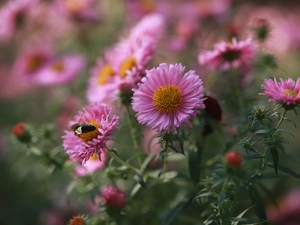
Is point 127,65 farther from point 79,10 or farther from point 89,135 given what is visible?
point 79,10

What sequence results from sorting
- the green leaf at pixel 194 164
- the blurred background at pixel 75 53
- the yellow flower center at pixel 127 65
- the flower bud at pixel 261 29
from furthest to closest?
the blurred background at pixel 75 53 → the flower bud at pixel 261 29 → the yellow flower center at pixel 127 65 → the green leaf at pixel 194 164

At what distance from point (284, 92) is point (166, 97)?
0.84 ft

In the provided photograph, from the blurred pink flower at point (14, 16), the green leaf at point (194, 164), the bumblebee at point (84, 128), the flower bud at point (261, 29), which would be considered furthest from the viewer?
the blurred pink flower at point (14, 16)

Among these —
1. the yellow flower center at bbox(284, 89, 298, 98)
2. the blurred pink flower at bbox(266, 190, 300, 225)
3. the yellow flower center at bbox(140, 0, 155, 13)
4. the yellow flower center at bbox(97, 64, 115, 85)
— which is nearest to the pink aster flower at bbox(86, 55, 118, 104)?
the yellow flower center at bbox(97, 64, 115, 85)

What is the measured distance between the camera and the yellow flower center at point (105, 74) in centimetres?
159

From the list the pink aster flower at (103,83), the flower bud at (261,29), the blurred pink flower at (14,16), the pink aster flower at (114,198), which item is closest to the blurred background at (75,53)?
the blurred pink flower at (14,16)

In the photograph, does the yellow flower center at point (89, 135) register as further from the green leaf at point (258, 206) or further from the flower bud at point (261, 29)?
the flower bud at point (261, 29)

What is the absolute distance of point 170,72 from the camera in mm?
1085

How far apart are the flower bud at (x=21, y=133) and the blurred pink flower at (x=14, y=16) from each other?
0.89 m

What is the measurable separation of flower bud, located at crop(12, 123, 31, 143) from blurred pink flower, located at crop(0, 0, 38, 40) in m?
0.89

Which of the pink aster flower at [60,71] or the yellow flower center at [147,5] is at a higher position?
the yellow flower center at [147,5]

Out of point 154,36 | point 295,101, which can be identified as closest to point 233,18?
point 154,36

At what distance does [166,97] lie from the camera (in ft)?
3.53

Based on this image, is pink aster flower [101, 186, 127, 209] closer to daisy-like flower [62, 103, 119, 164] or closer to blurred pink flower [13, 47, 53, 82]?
daisy-like flower [62, 103, 119, 164]
